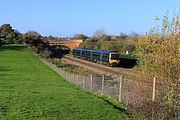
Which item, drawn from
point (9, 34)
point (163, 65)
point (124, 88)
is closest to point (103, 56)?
point (124, 88)

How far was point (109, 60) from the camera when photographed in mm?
65625

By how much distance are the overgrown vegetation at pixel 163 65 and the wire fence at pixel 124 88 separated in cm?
22

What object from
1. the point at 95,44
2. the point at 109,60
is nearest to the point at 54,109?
the point at 109,60

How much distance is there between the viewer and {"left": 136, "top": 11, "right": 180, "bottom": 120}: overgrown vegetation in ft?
39.3

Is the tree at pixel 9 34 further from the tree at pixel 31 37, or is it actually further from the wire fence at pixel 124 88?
the wire fence at pixel 124 88

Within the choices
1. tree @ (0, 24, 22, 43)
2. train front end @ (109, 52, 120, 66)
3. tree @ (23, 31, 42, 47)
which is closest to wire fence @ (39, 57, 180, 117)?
train front end @ (109, 52, 120, 66)

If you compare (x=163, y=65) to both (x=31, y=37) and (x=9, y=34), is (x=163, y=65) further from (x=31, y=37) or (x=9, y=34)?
(x=9, y=34)

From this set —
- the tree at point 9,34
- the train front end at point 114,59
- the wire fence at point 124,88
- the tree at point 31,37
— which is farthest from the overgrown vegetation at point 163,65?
the tree at point 9,34

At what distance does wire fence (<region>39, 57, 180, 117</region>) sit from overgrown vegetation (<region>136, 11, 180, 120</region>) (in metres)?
0.22

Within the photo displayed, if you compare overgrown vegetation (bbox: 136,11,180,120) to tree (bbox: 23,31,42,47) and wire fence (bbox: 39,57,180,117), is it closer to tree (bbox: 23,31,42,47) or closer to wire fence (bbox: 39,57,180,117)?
wire fence (bbox: 39,57,180,117)

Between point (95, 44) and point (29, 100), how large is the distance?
104451mm

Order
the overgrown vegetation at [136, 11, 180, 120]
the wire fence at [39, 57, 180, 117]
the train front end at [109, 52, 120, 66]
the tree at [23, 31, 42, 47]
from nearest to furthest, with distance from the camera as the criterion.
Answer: the overgrown vegetation at [136, 11, 180, 120], the wire fence at [39, 57, 180, 117], the train front end at [109, 52, 120, 66], the tree at [23, 31, 42, 47]

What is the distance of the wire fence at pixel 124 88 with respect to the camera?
548 inches

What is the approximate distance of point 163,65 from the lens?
1319 centimetres
